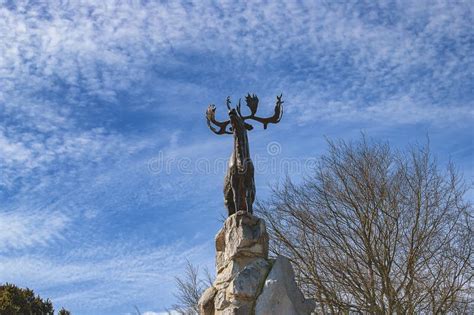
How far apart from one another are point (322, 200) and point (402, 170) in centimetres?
240

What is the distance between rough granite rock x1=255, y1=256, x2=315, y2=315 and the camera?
35.0 feet

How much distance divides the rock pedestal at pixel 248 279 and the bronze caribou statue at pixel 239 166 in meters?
0.49

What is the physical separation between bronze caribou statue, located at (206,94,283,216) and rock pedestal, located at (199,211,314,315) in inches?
19.3

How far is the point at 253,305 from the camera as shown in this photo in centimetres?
1077

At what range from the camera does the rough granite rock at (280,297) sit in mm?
10664

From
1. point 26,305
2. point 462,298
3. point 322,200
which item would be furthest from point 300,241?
point 26,305

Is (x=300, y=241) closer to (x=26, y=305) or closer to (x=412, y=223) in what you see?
(x=412, y=223)

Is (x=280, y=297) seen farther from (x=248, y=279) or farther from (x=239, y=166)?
(x=239, y=166)

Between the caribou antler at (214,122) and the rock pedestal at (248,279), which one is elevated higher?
the caribou antler at (214,122)

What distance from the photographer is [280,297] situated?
10750mm

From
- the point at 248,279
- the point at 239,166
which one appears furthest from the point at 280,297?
the point at 239,166

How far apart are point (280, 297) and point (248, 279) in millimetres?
616

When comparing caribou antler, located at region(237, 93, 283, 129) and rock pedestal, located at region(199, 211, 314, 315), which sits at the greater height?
caribou antler, located at region(237, 93, 283, 129)

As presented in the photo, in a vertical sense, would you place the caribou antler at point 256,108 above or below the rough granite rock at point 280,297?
above
